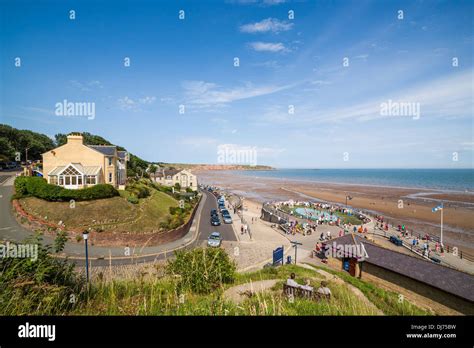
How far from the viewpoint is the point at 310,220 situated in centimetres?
3475

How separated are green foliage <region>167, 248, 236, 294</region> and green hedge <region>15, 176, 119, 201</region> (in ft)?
65.7

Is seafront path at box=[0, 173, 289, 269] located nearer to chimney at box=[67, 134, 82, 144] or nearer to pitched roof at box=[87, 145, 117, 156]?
chimney at box=[67, 134, 82, 144]

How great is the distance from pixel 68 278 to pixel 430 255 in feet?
95.1

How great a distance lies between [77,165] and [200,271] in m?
27.6

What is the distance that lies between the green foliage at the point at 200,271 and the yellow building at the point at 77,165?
24.0 meters

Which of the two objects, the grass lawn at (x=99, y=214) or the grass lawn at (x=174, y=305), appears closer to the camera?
the grass lawn at (x=174, y=305)

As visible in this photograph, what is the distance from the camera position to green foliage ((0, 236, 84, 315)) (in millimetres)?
2736

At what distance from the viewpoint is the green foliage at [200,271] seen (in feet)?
19.4

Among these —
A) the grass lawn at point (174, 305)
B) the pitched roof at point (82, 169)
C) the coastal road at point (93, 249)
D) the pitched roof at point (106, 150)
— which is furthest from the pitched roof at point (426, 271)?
the pitched roof at point (106, 150)

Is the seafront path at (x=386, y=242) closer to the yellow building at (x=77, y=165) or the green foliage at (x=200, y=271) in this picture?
the green foliage at (x=200, y=271)
